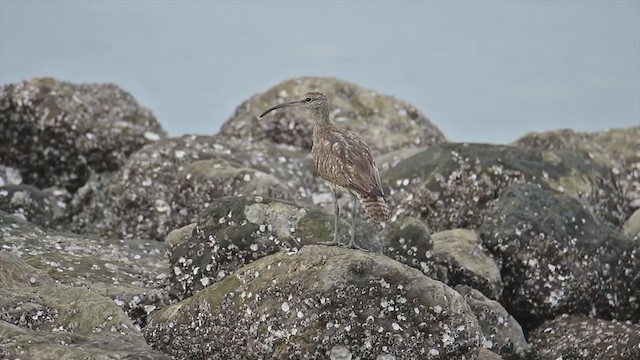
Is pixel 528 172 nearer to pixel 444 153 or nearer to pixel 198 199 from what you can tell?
pixel 444 153

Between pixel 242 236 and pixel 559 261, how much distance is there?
5859 mm

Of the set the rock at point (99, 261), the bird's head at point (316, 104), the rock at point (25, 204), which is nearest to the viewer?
the rock at point (99, 261)

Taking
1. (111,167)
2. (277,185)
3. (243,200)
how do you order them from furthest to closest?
(111,167), (277,185), (243,200)

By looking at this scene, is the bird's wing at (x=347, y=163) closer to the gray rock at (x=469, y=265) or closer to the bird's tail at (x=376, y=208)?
the bird's tail at (x=376, y=208)

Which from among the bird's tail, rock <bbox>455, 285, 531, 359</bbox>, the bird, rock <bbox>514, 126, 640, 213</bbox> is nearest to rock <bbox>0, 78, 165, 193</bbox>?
rock <bbox>514, 126, 640, 213</bbox>

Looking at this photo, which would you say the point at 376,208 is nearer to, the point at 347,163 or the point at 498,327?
the point at 347,163

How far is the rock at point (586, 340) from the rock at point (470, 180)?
4137 millimetres

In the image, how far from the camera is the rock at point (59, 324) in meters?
10.2

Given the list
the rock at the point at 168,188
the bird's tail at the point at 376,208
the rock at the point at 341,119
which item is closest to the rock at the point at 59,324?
the bird's tail at the point at 376,208

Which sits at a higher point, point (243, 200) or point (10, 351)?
point (243, 200)

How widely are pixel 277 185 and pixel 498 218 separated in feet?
15.4

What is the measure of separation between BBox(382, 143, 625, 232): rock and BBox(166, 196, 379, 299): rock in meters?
5.37

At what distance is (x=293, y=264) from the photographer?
42.2ft

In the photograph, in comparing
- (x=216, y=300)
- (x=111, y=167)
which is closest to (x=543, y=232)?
(x=216, y=300)
